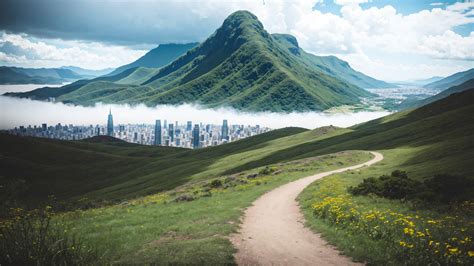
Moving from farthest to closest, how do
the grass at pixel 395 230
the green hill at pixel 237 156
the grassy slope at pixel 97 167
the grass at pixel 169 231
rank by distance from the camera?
the grassy slope at pixel 97 167, the green hill at pixel 237 156, the grass at pixel 169 231, the grass at pixel 395 230

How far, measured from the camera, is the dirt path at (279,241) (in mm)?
17547

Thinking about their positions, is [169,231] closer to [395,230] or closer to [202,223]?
[202,223]

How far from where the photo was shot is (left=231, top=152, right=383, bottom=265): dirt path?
57.6 ft

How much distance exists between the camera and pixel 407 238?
17.7 meters

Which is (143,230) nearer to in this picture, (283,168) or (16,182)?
(16,182)

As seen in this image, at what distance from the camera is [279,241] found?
21.2 metres

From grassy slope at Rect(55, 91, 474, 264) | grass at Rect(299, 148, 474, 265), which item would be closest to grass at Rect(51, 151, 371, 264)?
grassy slope at Rect(55, 91, 474, 264)

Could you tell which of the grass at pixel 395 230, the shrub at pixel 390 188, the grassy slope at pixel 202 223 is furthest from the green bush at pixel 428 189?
the grassy slope at pixel 202 223

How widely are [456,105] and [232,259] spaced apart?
143 meters

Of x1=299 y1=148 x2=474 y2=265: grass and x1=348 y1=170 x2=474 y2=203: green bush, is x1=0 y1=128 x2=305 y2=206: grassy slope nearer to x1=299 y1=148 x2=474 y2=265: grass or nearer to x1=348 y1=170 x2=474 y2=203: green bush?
x1=348 y1=170 x2=474 y2=203: green bush

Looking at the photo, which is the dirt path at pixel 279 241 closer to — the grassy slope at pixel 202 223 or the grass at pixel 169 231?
the grassy slope at pixel 202 223

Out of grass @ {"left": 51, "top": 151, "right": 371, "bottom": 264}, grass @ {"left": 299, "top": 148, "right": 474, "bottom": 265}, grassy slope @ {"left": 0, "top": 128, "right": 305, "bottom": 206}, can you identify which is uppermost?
grass @ {"left": 299, "top": 148, "right": 474, "bottom": 265}

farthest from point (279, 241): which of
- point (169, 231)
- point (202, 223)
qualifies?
point (169, 231)

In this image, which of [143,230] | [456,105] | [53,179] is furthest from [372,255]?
[53,179]
